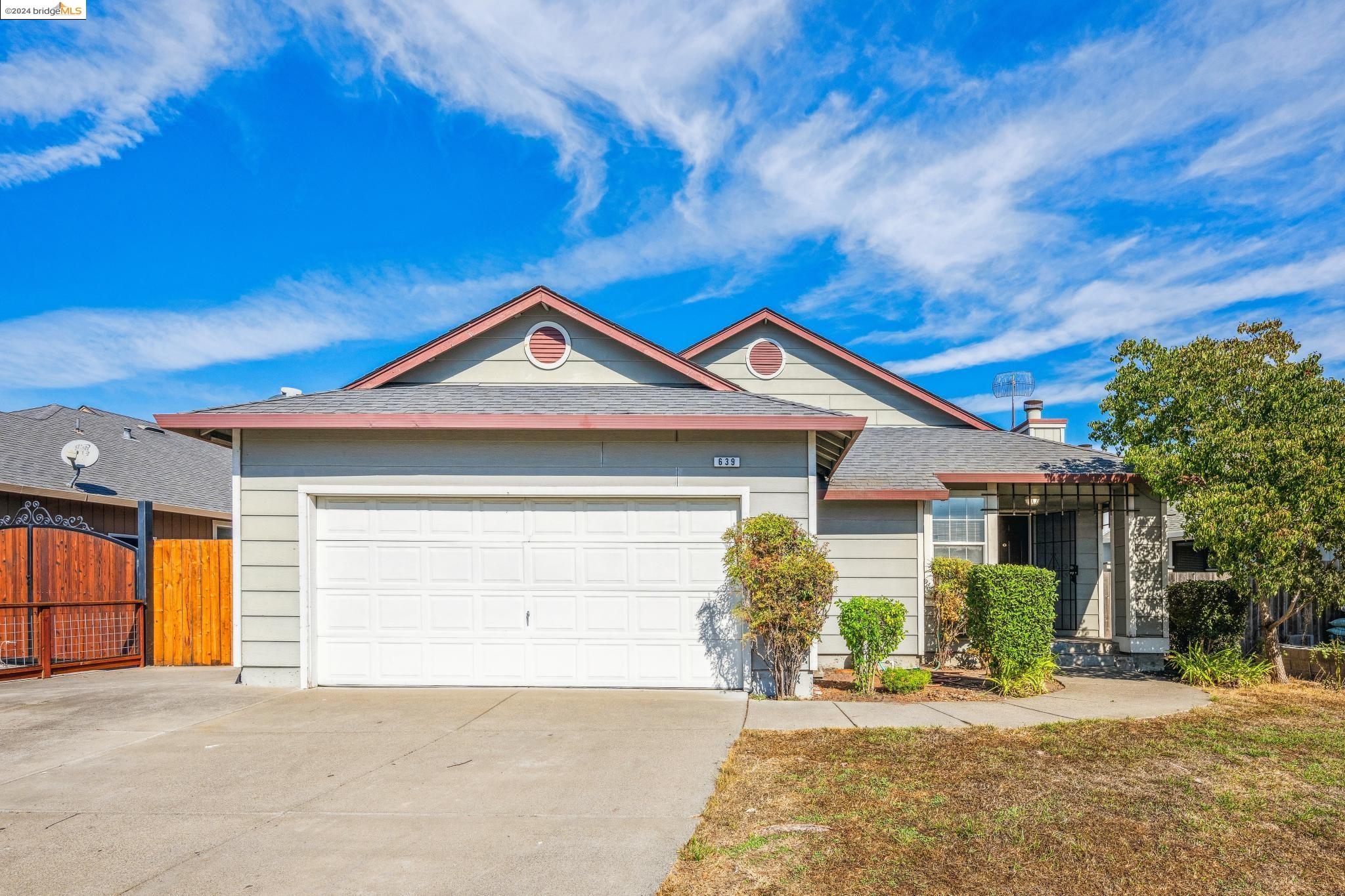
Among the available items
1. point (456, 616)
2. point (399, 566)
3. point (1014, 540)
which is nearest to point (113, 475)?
point (399, 566)

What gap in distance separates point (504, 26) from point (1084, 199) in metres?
11.7

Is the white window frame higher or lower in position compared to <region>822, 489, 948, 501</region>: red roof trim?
lower

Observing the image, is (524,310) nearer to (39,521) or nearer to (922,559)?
(922,559)

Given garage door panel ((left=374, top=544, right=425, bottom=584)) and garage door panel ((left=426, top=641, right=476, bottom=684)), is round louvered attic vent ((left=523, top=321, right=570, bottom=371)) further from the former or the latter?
garage door panel ((left=426, top=641, right=476, bottom=684))

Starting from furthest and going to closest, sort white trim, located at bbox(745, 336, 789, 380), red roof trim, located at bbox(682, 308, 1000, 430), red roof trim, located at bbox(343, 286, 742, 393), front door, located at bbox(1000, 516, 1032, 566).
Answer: white trim, located at bbox(745, 336, 789, 380), red roof trim, located at bbox(682, 308, 1000, 430), front door, located at bbox(1000, 516, 1032, 566), red roof trim, located at bbox(343, 286, 742, 393)

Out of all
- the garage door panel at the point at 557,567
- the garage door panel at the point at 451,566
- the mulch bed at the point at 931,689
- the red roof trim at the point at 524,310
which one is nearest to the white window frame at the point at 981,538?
the mulch bed at the point at 931,689

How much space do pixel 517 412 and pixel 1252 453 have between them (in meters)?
8.48

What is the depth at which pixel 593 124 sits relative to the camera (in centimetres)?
1437

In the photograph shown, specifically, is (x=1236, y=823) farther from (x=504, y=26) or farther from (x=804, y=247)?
(x=804, y=247)

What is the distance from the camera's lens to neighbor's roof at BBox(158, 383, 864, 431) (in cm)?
822

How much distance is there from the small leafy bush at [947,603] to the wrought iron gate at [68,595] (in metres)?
11.0

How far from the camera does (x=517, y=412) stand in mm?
8500

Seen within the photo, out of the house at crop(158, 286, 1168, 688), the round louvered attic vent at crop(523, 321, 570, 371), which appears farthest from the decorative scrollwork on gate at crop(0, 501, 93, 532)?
the round louvered attic vent at crop(523, 321, 570, 371)

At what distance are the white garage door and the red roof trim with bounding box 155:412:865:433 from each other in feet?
3.10
